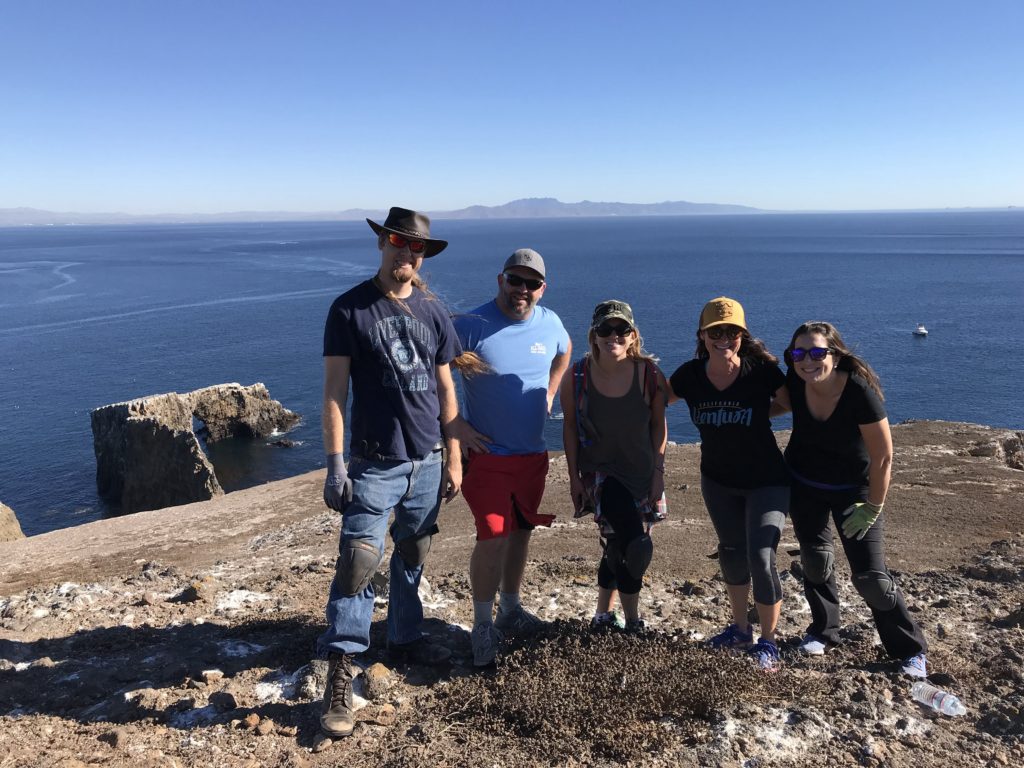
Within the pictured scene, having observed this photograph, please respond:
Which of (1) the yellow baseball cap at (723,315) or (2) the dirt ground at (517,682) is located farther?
(1) the yellow baseball cap at (723,315)

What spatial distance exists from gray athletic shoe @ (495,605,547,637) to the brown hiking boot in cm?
137

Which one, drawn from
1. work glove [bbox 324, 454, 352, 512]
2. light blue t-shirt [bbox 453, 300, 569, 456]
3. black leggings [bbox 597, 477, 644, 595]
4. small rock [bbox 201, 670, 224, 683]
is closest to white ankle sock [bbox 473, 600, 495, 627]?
black leggings [bbox 597, 477, 644, 595]

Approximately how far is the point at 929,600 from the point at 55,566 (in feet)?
36.3

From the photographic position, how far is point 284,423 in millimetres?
35750

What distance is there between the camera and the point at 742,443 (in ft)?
14.6

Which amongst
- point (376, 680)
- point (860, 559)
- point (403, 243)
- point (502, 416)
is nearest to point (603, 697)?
point (376, 680)

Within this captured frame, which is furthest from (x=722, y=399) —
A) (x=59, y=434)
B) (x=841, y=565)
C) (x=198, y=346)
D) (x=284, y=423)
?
(x=198, y=346)

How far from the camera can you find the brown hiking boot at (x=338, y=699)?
3799 mm

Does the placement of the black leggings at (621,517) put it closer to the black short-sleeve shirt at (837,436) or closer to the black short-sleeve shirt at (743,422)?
the black short-sleeve shirt at (743,422)

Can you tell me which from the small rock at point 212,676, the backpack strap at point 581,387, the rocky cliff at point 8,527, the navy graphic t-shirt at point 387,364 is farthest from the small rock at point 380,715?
the rocky cliff at point 8,527

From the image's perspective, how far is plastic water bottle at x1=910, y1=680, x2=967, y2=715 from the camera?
4.07m

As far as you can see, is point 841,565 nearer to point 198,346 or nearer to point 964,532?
point 964,532

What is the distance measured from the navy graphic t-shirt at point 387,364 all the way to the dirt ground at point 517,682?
59.6 inches

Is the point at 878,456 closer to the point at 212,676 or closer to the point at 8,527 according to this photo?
the point at 212,676
